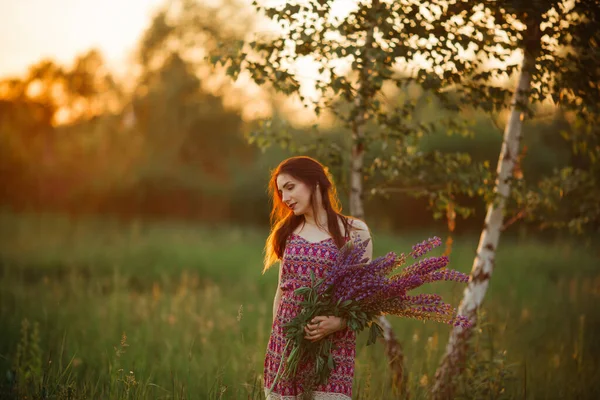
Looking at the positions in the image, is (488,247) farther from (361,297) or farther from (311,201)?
(361,297)

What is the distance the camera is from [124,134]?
21.2 meters

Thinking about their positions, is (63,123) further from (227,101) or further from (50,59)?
(227,101)

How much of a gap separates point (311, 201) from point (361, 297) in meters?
0.79

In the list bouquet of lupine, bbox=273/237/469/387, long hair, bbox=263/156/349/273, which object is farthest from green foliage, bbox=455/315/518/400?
long hair, bbox=263/156/349/273

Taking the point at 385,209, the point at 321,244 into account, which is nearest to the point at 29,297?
the point at 321,244

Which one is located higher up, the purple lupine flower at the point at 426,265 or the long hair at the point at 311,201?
the long hair at the point at 311,201

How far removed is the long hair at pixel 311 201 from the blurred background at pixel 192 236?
82cm

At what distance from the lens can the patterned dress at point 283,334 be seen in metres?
3.48

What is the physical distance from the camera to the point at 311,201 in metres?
3.75

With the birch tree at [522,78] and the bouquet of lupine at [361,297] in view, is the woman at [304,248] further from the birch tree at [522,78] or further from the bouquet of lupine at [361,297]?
the birch tree at [522,78]

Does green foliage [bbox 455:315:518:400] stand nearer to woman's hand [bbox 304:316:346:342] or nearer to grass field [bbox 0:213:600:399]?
grass field [bbox 0:213:600:399]

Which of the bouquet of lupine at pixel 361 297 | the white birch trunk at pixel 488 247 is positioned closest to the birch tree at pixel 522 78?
the white birch trunk at pixel 488 247

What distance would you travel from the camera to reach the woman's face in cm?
367

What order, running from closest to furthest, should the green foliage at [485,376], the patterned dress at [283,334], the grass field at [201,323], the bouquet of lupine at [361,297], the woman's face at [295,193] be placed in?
the bouquet of lupine at [361,297]
the patterned dress at [283,334]
the woman's face at [295,193]
the green foliage at [485,376]
the grass field at [201,323]
